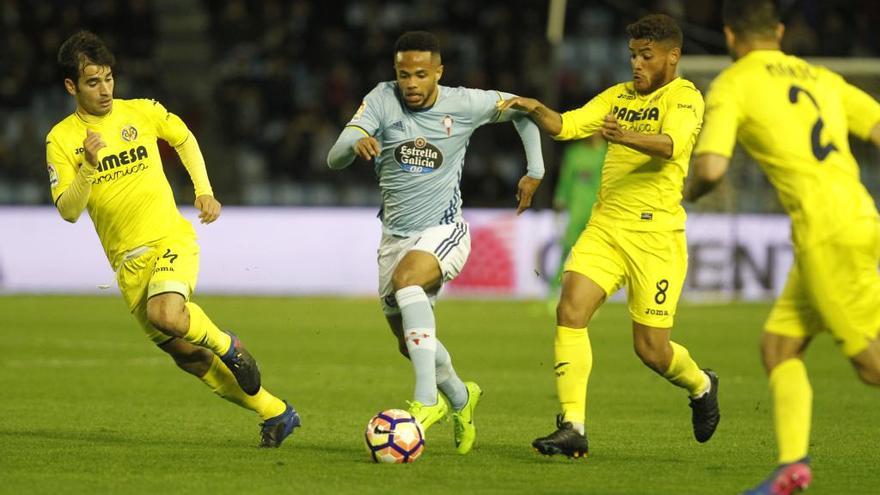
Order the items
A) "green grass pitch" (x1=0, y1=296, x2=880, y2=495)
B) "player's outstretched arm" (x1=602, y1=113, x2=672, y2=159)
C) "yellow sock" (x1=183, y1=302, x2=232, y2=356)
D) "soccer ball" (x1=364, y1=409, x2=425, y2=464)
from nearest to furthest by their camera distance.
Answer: "green grass pitch" (x1=0, y1=296, x2=880, y2=495) < "player's outstretched arm" (x1=602, y1=113, x2=672, y2=159) < "soccer ball" (x1=364, y1=409, x2=425, y2=464) < "yellow sock" (x1=183, y1=302, x2=232, y2=356)

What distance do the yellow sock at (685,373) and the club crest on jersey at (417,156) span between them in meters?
1.66

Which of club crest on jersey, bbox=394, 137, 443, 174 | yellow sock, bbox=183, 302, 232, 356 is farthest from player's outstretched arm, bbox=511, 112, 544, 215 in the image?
yellow sock, bbox=183, 302, 232, 356

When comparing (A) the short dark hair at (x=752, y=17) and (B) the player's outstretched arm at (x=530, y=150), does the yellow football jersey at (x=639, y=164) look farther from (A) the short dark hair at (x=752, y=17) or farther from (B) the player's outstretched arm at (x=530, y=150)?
(A) the short dark hair at (x=752, y=17)

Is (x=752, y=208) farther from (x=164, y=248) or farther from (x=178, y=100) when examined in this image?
(x=164, y=248)

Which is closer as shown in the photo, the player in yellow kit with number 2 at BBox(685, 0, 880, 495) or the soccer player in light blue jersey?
the player in yellow kit with number 2 at BBox(685, 0, 880, 495)

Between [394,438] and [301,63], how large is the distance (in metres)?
18.4

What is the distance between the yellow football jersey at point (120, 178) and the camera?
27.7ft

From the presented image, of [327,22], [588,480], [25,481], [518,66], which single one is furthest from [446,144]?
[327,22]

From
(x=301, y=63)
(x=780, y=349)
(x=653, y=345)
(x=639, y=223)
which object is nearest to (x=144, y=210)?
(x=639, y=223)

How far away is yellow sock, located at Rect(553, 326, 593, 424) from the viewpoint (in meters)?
8.00

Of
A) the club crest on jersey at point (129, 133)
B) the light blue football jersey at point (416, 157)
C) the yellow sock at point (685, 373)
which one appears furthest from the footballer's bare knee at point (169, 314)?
the yellow sock at point (685, 373)

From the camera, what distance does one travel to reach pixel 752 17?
6.27 metres

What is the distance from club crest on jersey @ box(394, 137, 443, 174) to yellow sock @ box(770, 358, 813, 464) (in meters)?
2.69

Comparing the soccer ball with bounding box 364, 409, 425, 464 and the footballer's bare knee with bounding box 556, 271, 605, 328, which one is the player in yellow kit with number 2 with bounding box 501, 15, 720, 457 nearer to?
the footballer's bare knee with bounding box 556, 271, 605, 328
